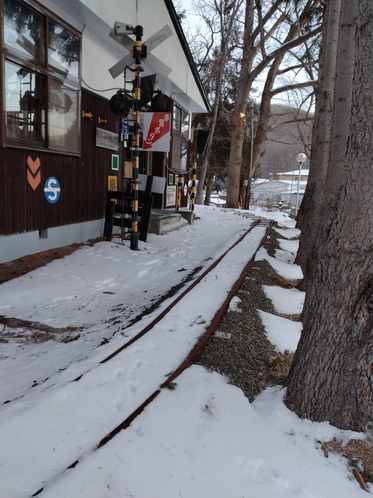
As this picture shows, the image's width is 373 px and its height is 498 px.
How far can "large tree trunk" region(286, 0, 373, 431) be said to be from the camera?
7.97 ft

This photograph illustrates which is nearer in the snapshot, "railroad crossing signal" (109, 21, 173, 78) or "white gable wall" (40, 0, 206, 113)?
"white gable wall" (40, 0, 206, 113)

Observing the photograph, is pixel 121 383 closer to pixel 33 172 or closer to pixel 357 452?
pixel 357 452

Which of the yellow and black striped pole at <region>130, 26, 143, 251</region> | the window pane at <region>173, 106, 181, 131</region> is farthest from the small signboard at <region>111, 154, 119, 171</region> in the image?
the window pane at <region>173, 106, 181, 131</region>

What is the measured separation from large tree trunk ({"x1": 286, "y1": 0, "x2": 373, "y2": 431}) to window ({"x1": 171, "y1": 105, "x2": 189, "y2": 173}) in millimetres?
9474

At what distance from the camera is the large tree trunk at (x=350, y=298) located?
7.97 feet

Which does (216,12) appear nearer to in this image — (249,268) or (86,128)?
(86,128)

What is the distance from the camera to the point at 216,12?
25.4 metres

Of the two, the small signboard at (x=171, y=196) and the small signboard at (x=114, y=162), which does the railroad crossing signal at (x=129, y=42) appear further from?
the small signboard at (x=171, y=196)

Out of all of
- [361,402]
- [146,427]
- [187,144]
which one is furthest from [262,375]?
[187,144]

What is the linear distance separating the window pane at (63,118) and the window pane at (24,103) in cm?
21

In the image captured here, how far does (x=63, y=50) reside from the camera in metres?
6.54

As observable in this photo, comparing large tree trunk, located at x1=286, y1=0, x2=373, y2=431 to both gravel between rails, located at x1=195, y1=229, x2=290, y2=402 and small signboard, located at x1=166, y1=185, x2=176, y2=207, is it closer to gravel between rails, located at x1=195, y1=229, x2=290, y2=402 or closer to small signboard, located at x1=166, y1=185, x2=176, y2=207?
gravel between rails, located at x1=195, y1=229, x2=290, y2=402

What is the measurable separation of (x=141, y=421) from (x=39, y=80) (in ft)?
18.2

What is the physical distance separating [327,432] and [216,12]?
1111 inches
